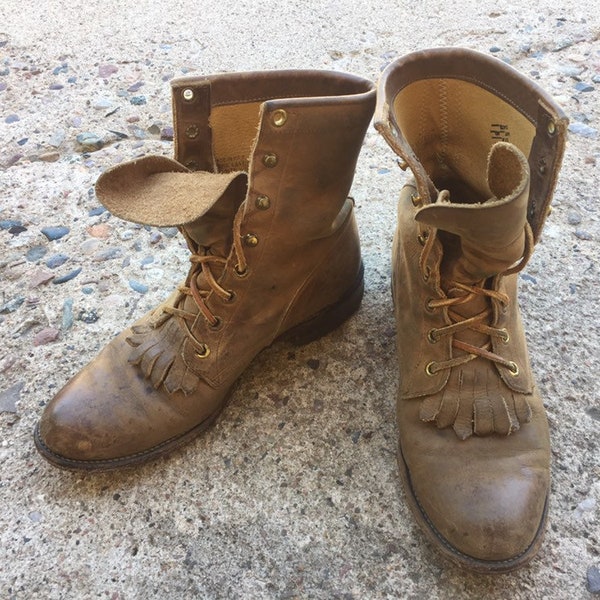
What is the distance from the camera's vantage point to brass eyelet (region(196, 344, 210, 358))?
953mm

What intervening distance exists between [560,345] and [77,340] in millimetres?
860

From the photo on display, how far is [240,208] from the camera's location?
A: 2.88 feet

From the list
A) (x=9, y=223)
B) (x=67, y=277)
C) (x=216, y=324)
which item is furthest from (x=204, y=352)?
(x=9, y=223)

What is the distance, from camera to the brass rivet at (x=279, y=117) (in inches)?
30.8

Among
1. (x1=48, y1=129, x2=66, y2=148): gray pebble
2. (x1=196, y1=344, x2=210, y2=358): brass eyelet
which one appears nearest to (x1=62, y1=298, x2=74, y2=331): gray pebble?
(x1=196, y1=344, x2=210, y2=358): brass eyelet

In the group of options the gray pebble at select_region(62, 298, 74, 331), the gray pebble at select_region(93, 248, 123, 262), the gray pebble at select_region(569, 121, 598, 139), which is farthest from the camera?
the gray pebble at select_region(569, 121, 598, 139)

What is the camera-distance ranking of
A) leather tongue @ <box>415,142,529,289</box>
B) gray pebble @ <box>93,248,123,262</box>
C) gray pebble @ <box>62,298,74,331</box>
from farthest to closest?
gray pebble @ <box>93,248,123,262</box>, gray pebble @ <box>62,298,74,331</box>, leather tongue @ <box>415,142,529,289</box>

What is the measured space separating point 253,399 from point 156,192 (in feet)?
1.29

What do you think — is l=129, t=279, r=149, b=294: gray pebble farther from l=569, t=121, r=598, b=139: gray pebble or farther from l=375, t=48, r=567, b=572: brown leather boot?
l=569, t=121, r=598, b=139: gray pebble

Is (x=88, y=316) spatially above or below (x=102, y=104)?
below

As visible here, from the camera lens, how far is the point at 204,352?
95cm

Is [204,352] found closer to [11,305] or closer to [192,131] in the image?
[192,131]

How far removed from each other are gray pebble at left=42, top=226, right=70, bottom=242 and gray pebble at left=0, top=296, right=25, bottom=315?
0.59 feet

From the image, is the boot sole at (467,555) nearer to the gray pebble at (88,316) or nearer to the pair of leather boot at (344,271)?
the pair of leather boot at (344,271)
